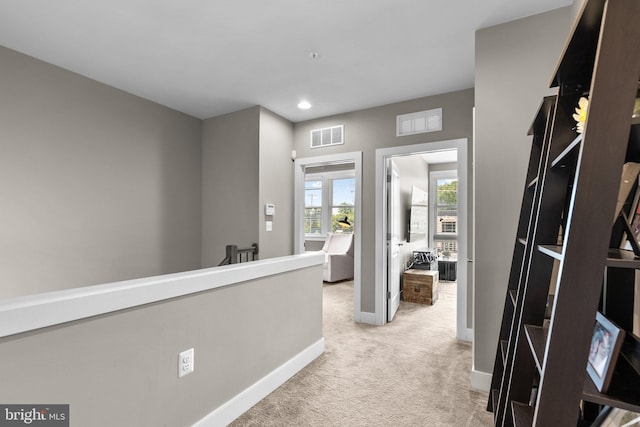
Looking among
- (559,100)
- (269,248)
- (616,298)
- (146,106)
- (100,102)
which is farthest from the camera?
(269,248)

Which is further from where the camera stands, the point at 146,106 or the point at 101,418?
the point at 146,106

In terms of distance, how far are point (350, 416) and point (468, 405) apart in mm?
809

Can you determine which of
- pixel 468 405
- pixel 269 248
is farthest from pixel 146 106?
pixel 468 405

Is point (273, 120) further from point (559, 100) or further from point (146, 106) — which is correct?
point (559, 100)

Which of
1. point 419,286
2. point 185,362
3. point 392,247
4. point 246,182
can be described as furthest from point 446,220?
point 185,362

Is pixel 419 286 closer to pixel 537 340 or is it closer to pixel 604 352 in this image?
pixel 537 340

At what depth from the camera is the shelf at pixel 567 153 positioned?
3.04ft

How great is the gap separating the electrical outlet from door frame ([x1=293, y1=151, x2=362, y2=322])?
2459 mm

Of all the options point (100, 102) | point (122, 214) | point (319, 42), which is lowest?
point (122, 214)

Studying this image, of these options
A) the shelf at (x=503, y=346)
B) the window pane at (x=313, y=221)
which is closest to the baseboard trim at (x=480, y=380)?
the shelf at (x=503, y=346)

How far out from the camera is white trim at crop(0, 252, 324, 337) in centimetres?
105

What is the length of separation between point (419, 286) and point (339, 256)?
1981mm

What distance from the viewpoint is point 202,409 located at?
1731 mm

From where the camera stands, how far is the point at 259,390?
212 cm
